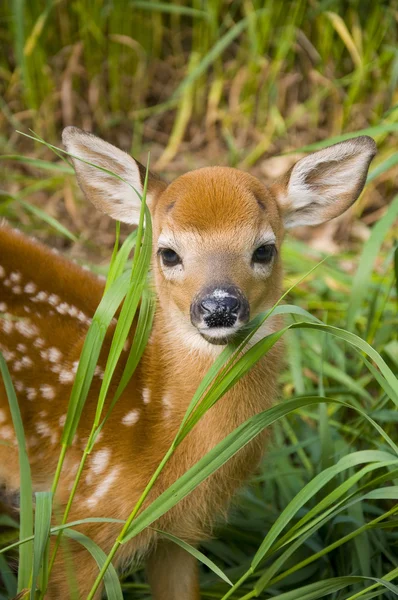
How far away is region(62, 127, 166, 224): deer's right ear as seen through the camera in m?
2.67

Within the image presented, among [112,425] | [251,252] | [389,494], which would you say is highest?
[251,252]

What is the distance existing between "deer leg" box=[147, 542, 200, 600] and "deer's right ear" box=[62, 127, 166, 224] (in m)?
1.00

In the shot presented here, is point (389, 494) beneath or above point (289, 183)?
beneath

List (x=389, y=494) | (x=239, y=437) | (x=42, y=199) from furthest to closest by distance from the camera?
(x=42, y=199)
(x=389, y=494)
(x=239, y=437)

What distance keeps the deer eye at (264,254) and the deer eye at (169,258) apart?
0.66 feet

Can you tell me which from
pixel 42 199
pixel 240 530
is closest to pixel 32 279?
pixel 240 530

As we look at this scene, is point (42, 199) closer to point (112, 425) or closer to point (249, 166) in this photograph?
point (249, 166)

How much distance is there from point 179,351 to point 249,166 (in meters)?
2.64

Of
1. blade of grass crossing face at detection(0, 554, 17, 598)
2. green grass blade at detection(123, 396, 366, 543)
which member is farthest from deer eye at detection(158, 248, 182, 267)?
blade of grass crossing face at detection(0, 554, 17, 598)

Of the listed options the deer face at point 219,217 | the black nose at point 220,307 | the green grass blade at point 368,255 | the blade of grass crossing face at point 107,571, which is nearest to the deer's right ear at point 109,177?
the deer face at point 219,217

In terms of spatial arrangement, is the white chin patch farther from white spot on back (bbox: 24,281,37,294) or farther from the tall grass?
the tall grass

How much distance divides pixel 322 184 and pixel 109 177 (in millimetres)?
631

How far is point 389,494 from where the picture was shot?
89.5 inches

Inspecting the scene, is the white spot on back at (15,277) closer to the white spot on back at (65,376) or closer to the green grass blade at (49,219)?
the green grass blade at (49,219)
